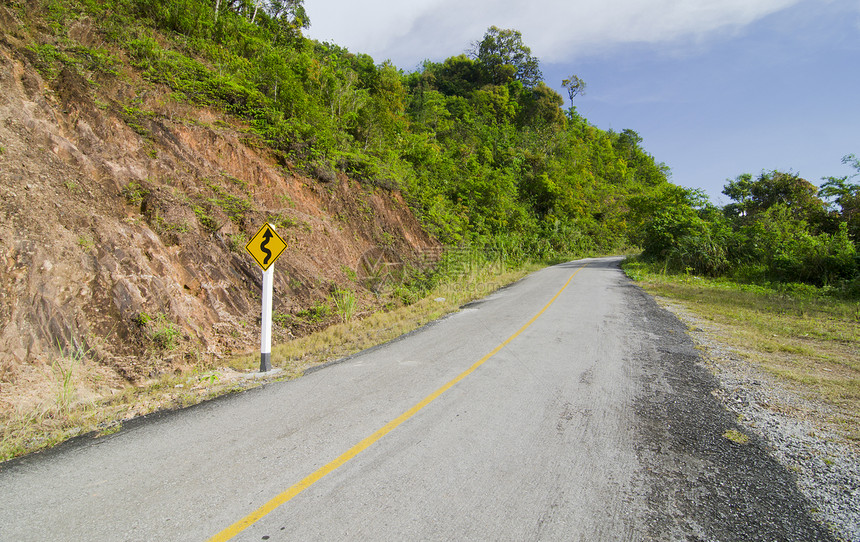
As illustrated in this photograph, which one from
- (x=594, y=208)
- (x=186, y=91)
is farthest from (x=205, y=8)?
(x=594, y=208)

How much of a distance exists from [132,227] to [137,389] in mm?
3703

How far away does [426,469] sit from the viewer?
3.44 metres

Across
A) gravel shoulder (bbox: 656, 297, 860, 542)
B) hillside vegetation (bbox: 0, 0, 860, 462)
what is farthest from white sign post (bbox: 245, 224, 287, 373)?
gravel shoulder (bbox: 656, 297, 860, 542)

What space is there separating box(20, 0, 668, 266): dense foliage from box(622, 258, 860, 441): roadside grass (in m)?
11.7

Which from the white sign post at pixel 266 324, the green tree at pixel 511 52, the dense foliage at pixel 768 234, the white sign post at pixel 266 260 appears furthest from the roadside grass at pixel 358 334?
the green tree at pixel 511 52

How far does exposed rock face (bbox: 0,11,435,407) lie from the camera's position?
623 centimetres

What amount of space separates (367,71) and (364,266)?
2220cm

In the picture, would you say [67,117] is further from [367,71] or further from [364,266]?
[367,71]

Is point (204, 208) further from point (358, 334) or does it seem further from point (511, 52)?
point (511, 52)

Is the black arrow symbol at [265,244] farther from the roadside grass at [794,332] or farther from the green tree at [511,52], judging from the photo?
the green tree at [511,52]

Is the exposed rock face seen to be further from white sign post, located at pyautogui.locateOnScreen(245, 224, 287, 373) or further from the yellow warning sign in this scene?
the yellow warning sign

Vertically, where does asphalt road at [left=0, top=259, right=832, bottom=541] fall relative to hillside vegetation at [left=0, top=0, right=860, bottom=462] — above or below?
below

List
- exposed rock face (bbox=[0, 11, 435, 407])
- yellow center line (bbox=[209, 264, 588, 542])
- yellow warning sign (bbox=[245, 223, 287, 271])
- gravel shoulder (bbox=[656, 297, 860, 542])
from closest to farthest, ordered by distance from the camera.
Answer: yellow center line (bbox=[209, 264, 588, 542]) → gravel shoulder (bbox=[656, 297, 860, 542]) → exposed rock face (bbox=[0, 11, 435, 407]) → yellow warning sign (bbox=[245, 223, 287, 271])

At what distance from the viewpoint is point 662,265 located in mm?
23078
